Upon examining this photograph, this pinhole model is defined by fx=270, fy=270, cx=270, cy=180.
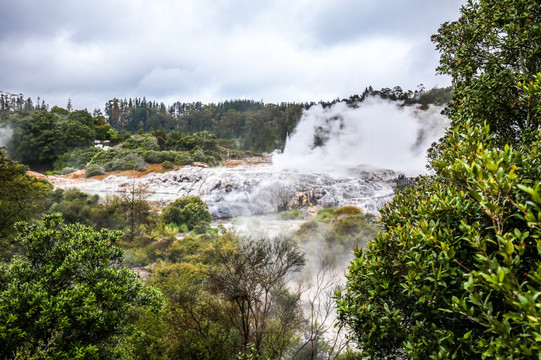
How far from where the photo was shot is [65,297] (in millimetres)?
4359

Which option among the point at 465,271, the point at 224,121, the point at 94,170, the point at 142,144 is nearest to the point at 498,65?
the point at 465,271

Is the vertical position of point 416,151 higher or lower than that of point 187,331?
higher

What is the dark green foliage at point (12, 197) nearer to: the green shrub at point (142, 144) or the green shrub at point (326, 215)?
the green shrub at point (326, 215)

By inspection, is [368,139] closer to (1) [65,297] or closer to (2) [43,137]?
(1) [65,297]

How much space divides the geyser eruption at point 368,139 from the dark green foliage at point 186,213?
1430cm

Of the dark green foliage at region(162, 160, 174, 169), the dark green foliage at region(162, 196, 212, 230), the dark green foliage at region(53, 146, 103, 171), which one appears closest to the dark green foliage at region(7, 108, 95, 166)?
the dark green foliage at region(53, 146, 103, 171)

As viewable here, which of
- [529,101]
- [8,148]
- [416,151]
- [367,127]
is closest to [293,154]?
[367,127]

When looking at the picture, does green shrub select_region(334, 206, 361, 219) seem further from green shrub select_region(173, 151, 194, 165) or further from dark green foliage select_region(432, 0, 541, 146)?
green shrub select_region(173, 151, 194, 165)

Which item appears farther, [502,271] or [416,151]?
[416,151]

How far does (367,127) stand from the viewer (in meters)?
34.8

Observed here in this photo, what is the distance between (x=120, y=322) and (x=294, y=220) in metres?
18.0

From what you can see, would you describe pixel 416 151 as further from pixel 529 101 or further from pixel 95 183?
pixel 95 183

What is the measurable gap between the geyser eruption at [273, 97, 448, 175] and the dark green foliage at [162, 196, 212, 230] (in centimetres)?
1430

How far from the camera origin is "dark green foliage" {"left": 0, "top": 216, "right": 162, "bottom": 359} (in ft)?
13.6
